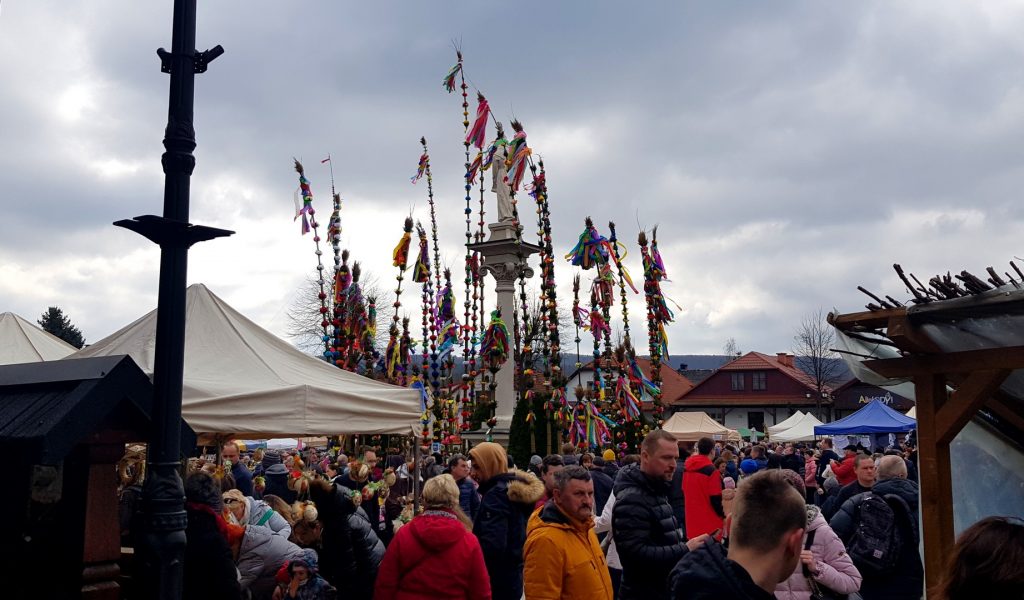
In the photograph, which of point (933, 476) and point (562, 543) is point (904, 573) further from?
point (562, 543)

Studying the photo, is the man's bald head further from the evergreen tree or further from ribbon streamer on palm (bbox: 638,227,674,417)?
the evergreen tree

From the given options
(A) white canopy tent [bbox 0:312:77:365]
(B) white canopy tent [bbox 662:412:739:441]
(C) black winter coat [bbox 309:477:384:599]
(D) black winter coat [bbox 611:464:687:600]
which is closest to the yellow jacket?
(D) black winter coat [bbox 611:464:687:600]

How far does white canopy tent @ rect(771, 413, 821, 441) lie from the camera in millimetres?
35344

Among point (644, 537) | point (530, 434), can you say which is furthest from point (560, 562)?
point (530, 434)

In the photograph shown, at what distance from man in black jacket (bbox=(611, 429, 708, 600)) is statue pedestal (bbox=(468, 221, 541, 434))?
544 inches

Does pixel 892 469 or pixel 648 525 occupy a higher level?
pixel 892 469

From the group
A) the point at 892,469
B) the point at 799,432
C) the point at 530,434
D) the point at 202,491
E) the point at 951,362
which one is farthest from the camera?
the point at 799,432

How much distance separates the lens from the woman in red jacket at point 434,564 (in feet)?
15.5

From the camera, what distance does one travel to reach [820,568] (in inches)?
183

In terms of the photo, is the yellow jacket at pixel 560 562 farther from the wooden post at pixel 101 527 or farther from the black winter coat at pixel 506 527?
the wooden post at pixel 101 527

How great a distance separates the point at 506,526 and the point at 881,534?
100.0 inches

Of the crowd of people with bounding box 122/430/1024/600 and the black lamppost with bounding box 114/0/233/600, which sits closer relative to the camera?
the crowd of people with bounding box 122/430/1024/600

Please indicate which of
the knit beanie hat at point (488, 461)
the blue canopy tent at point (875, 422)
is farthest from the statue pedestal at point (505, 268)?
the knit beanie hat at point (488, 461)

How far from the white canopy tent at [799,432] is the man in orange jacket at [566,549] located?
3230 centimetres
